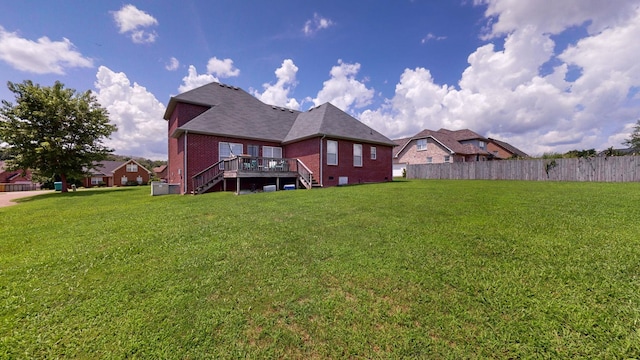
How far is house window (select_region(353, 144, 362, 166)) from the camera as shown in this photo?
17.6 meters

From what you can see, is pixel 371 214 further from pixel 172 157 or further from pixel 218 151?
pixel 172 157

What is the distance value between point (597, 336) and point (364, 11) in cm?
1402

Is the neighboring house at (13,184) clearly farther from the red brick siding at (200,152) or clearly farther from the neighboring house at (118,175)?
the red brick siding at (200,152)

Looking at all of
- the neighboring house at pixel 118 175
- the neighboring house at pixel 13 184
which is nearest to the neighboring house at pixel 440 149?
the neighboring house at pixel 13 184

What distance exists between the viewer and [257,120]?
60.2 feet

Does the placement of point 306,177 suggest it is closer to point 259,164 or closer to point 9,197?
point 259,164

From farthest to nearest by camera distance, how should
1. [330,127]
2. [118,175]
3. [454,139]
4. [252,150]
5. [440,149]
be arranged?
1. [118,175]
2. [454,139]
3. [440,149]
4. [252,150]
5. [330,127]

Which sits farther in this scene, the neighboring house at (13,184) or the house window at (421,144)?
the neighboring house at (13,184)

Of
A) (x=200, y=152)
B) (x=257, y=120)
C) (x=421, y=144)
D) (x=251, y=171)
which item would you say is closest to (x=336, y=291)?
(x=251, y=171)

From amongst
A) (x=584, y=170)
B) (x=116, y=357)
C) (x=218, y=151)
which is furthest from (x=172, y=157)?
(x=584, y=170)

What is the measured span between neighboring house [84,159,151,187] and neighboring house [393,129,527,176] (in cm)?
5039

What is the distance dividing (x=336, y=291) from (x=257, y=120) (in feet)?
56.0

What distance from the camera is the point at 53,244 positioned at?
5.21m

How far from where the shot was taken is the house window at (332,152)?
16062mm
